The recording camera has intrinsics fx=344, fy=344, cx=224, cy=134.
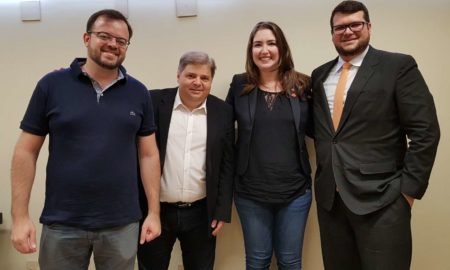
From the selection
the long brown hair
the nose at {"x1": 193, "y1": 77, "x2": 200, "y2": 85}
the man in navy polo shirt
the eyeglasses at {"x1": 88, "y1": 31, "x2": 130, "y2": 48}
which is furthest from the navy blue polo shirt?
the long brown hair

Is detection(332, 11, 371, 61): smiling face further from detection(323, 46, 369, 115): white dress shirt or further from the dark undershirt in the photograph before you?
the dark undershirt

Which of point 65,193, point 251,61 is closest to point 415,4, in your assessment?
point 251,61

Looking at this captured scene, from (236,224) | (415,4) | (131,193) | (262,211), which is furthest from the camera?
(236,224)

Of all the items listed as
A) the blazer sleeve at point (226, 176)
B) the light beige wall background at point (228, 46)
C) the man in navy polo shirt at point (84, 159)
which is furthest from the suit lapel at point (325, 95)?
the man in navy polo shirt at point (84, 159)

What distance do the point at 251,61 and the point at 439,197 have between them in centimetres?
149

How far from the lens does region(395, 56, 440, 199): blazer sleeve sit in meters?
1.51

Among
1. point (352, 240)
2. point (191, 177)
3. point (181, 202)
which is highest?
point (191, 177)

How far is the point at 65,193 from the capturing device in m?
1.36

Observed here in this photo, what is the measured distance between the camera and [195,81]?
1.76 metres

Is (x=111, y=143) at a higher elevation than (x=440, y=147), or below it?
higher

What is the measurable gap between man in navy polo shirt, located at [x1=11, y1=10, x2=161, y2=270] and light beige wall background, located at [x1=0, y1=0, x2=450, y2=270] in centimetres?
77

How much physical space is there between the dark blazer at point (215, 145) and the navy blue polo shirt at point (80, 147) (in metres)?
0.38

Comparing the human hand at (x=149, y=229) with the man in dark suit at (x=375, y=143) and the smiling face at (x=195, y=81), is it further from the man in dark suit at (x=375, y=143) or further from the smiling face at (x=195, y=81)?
the man in dark suit at (x=375, y=143)

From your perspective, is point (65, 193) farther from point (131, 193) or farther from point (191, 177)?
point (191, 177)
